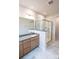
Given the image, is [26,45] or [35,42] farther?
[35,42]

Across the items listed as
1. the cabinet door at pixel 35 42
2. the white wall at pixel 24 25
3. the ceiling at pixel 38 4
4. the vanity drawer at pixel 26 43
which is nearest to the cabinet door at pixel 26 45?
the vanity drawer at pixel 26 43

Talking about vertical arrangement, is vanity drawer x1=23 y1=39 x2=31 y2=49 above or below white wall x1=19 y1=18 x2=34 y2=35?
below

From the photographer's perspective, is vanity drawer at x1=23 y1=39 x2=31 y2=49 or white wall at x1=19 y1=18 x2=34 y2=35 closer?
vanity drawer at x1=23 y1=39 x2=31 y2=49

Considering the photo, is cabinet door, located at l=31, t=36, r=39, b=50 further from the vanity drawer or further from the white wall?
the white wall

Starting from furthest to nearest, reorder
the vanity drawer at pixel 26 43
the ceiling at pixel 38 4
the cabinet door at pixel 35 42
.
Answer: the cabinet door at pixel 35 42 < the ceiling at pixel 38 4 < the vanity drawer at pixel 26 43

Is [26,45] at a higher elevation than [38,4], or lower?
lower

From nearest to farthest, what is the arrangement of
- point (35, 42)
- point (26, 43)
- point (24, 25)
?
point (26, 43)
point (24, 25)
point (35, 42)

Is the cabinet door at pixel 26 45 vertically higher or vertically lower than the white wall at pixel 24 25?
lower

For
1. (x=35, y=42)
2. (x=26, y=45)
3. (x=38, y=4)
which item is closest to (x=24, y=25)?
(x=35, y=42)

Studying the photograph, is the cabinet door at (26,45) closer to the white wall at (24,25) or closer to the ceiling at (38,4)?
the white wall at (24,25)

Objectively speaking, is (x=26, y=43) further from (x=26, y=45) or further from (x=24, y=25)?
(x=24, y=25)

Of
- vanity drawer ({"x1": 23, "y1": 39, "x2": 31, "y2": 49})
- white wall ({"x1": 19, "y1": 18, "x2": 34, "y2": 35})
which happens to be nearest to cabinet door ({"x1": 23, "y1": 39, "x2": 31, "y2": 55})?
vanity drawer ({"x1": 23, "y1": 39, "x2": 31, "y2": 49})
